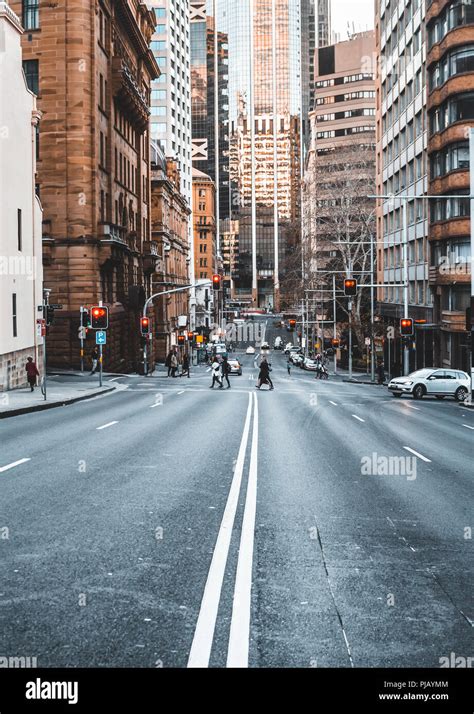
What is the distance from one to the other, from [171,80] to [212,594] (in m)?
107

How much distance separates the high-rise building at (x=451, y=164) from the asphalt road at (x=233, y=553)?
102 ft

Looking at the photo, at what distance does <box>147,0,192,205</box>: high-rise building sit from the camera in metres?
103

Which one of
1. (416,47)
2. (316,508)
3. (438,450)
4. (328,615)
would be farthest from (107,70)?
(328,615)

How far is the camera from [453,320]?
45906mm

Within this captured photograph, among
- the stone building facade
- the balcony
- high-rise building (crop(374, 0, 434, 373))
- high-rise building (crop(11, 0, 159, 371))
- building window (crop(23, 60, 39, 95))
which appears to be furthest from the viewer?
the stone building facade

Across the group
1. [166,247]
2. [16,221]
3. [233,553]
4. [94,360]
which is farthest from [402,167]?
[233,553]

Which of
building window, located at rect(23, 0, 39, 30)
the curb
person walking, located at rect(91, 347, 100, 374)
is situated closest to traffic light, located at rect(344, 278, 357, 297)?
the curb

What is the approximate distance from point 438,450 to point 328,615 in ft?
36.7

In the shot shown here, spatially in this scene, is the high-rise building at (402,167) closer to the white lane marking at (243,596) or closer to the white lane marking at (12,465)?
the white lane marking at (12,465)

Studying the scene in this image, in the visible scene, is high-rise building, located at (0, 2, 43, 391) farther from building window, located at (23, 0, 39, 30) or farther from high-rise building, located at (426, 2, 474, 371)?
high-rise building, located at (426, 2, 474, 371)

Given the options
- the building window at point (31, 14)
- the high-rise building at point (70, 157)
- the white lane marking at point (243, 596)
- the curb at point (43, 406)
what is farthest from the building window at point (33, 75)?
the white lane marking at point (243, 596)

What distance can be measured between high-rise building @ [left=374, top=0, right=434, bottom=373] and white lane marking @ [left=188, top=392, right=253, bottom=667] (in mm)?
39930

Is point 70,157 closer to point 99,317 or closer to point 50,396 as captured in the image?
point 99,317

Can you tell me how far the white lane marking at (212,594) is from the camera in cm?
515
